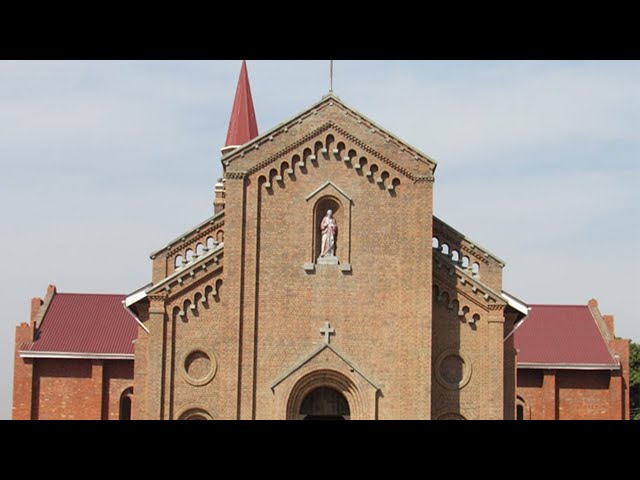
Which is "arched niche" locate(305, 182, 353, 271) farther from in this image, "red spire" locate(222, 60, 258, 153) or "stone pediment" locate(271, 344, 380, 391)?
"red spire" locate(222, 60, 258, 153)

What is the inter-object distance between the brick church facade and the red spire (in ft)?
71.9

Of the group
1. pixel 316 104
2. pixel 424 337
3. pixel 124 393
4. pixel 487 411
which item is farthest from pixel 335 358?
pixel 124 393

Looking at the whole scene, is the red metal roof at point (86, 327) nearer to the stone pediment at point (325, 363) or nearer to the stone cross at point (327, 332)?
the stone pediment at point (325, 363)

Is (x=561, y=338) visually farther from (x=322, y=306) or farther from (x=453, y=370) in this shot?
(x=322, y=306)

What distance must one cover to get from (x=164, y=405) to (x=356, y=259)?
705cm

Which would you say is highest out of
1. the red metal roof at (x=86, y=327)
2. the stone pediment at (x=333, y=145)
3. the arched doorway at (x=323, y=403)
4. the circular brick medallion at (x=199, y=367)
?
the stone pediment at (x=333, y=145)

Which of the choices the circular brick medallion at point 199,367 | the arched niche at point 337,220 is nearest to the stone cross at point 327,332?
the arched niche at point 337,220

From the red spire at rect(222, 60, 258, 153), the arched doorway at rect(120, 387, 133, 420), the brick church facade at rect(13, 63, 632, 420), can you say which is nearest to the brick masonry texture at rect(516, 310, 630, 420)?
the brick church facade at rect(13, 63, 632, 420)

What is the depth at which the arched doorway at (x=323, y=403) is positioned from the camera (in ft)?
113

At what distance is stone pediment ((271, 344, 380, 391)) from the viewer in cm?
3369

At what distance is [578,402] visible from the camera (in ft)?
166

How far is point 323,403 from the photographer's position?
34.4 meters

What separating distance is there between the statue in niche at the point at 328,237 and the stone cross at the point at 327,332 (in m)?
2.07
